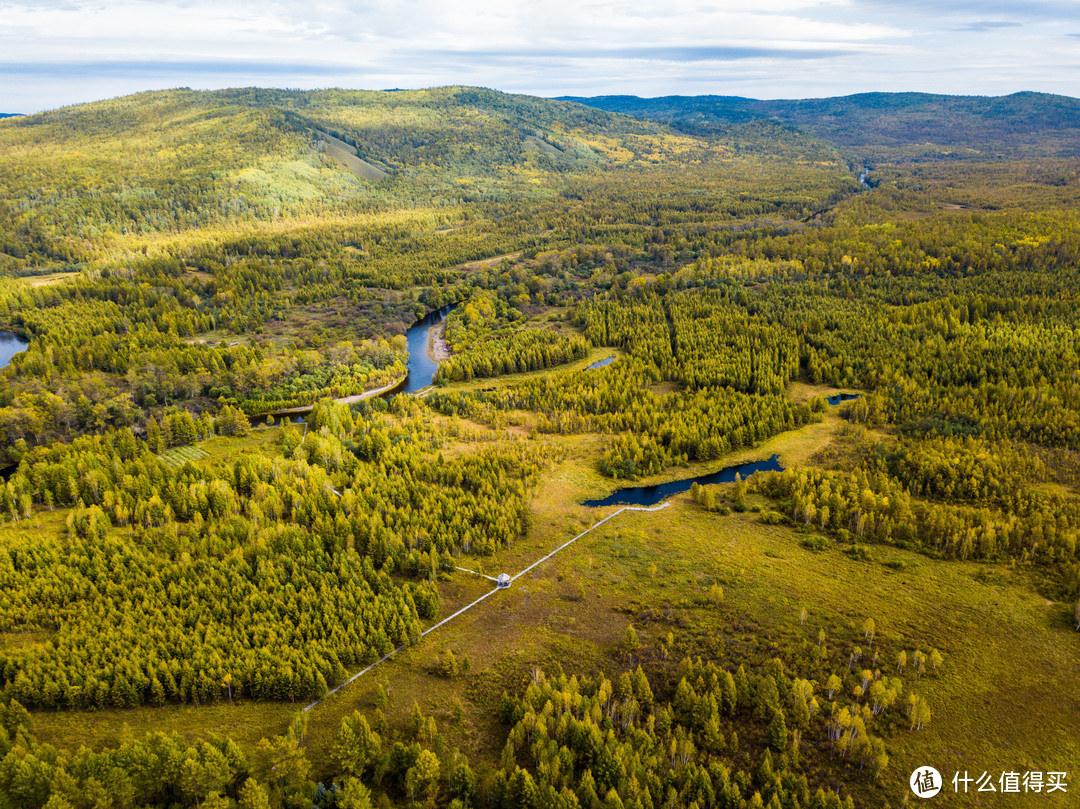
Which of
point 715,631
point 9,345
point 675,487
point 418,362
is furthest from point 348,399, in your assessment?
point 9,345

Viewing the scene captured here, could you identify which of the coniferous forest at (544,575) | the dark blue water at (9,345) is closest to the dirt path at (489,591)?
the coniferous forest at (544,575)

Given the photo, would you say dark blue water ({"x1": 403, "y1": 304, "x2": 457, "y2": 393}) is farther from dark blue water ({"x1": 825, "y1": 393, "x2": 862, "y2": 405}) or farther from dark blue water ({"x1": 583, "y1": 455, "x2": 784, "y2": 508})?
dark blue water ({"x1": 825, "y1": 393, "x2": 862, "y2": 405})

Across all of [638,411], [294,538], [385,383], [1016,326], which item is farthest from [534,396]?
[1016,326]

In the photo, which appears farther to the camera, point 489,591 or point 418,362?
point 418,362

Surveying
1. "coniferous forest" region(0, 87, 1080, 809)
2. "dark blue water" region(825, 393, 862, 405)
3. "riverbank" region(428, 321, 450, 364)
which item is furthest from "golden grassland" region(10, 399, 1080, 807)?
"riverbank" region(428, 321, 450, 364)

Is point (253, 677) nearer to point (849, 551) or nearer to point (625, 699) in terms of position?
point (625, 699)

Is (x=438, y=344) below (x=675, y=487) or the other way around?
the other way around

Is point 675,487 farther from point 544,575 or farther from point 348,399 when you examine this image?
point 348,399
